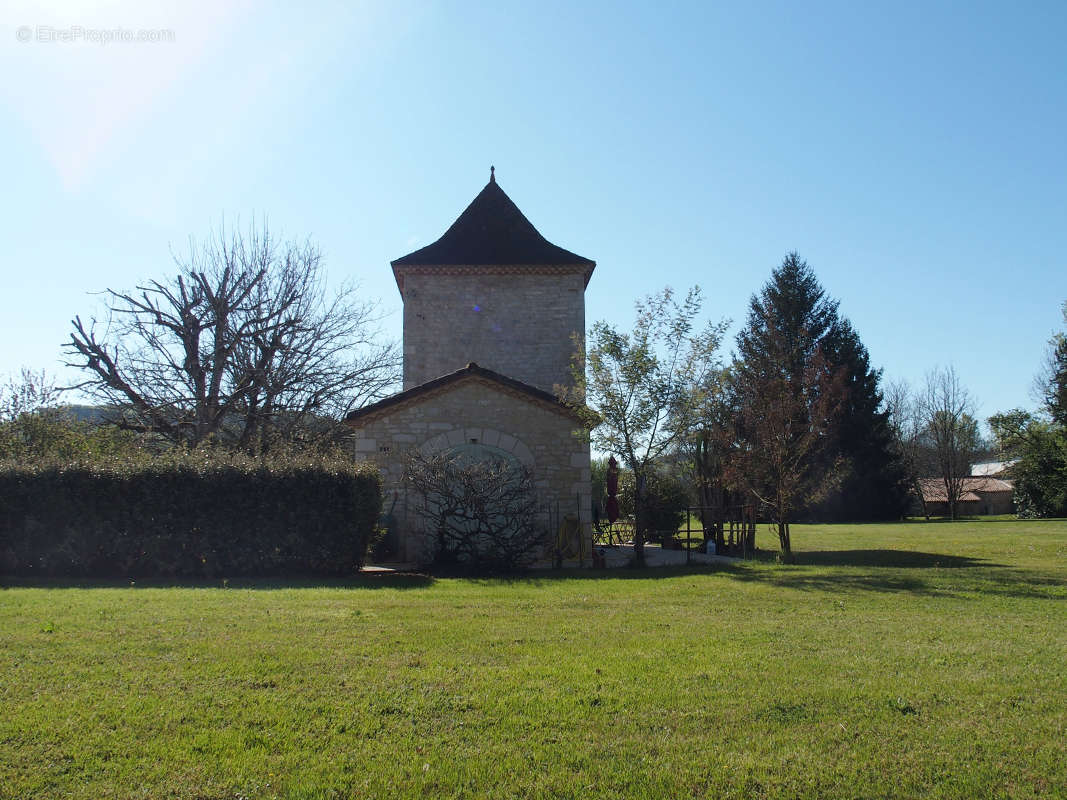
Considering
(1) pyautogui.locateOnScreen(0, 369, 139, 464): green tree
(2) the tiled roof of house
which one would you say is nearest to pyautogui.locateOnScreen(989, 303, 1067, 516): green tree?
(2) the tiled roof of house

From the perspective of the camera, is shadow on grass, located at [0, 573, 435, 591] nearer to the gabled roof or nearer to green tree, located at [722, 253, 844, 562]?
the gabled roof

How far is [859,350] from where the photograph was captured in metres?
39.7

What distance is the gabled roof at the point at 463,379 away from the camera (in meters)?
15.0

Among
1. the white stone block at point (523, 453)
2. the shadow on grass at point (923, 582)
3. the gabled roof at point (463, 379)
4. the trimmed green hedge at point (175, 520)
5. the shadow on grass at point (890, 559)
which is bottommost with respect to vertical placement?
the shadow on grass at point (890, 559)

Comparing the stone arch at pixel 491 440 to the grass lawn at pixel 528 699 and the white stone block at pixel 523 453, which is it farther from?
the grass lawn at pixel 528 699

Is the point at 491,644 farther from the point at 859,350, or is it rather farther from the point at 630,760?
the point at 859,350

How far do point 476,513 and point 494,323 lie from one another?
30.1 ft

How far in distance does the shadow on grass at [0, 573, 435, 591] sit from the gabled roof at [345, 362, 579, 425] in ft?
12.9

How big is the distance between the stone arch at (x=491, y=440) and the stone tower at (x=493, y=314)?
5.91 meters

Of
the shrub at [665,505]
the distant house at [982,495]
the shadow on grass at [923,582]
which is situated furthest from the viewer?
the distant house at [982,495]

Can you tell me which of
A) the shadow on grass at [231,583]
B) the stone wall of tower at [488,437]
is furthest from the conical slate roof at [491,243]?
the shadow on grass at [231,583]

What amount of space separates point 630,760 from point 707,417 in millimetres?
11246

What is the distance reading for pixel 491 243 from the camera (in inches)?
866

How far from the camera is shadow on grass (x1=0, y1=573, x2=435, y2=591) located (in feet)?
34.6
